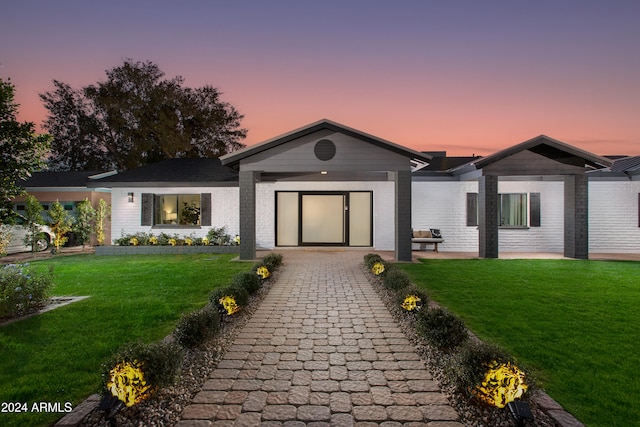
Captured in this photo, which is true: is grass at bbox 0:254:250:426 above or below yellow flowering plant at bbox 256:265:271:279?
below

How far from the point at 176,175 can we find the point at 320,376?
576 inches

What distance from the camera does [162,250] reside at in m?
14.9

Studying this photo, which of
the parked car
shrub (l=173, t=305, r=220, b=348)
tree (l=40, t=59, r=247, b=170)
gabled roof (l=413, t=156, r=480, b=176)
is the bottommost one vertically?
shrub (l=173, t=305, r=220, b=348)

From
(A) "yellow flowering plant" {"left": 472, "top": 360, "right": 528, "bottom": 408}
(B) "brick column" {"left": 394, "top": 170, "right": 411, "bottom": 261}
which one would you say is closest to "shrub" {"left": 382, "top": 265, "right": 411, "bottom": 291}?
(A) "yellow flowering plant" {"left": 472, "top": 360, "right": 528, "bottom": 408}

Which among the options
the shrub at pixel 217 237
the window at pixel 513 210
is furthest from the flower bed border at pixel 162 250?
the window at pixel 513 210

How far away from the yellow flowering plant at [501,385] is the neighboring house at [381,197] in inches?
359

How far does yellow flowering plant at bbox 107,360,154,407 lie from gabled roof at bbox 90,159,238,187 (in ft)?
42.0

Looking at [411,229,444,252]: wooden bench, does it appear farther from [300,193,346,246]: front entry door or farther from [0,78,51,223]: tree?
[0,78,51,223]: tree

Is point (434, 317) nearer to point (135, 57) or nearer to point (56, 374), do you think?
point (56, 374)

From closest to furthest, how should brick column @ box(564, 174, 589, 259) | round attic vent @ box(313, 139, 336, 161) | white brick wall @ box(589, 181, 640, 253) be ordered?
round attic vent @ box(313, 139, 336, 161)
brick column @ box(564, 174, 589, 259)
white brick wall @ box(589, 181, 640, 253)

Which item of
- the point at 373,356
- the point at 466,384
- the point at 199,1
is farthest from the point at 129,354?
the point at 199,1

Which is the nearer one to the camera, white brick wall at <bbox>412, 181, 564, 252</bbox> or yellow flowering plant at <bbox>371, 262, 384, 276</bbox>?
yellow flowering plant at <bbox>371, 262, 384, 276</bbox>

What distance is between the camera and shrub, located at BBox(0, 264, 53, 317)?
5.90 m

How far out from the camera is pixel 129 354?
3143 millimetres
